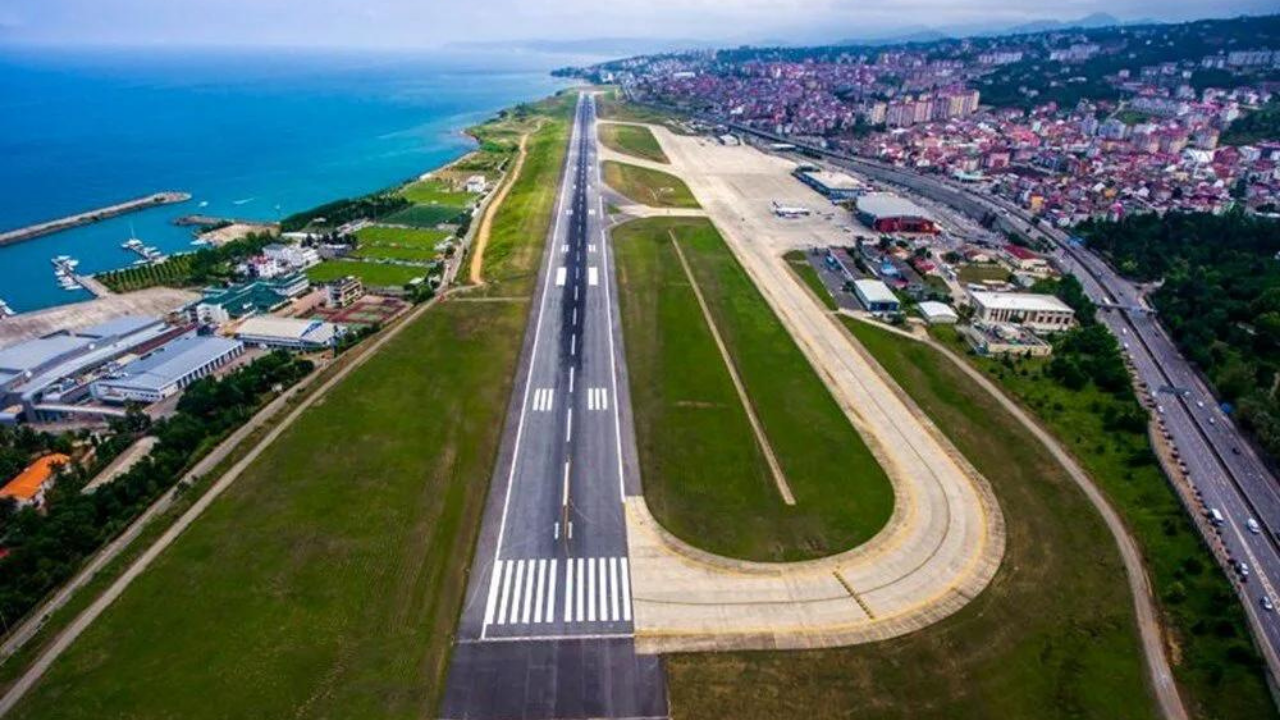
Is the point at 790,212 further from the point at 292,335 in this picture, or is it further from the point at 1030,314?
the point at 292,335

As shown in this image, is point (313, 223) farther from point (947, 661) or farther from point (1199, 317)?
point (1199, 317)

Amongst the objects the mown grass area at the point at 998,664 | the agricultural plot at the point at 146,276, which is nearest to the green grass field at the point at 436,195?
the agricultural plot at the point at 146,276

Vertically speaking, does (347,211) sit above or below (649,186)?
above

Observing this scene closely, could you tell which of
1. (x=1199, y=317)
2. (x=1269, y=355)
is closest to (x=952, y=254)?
(x=1199, y=317)

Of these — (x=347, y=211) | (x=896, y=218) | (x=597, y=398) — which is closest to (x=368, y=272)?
(x=347, y=211)

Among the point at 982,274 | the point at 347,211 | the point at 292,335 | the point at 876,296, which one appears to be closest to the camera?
the point at 292,335
